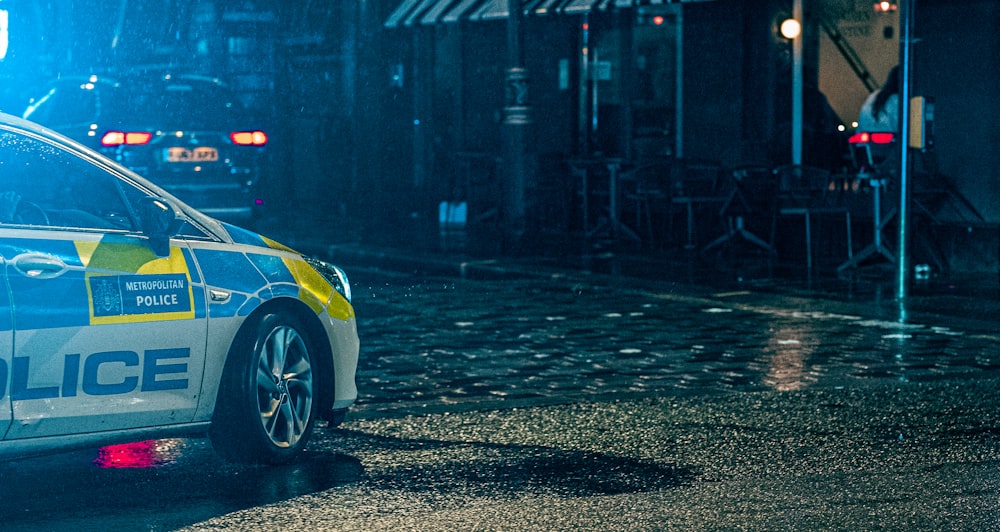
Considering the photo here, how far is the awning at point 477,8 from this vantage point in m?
21.8

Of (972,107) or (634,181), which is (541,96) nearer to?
(634,181)

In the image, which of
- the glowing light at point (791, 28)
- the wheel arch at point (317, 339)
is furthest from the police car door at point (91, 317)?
the glowing light at point (791, 28)

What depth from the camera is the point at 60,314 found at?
6.46m

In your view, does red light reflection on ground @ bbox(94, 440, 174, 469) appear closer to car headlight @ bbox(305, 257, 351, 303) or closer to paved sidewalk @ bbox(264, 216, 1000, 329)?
car headlight @ bbox(305, 257, 351, 303)

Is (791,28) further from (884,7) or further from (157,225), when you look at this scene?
(157,225)

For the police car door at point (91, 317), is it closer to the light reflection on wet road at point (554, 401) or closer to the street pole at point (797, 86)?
the light reflection on wet road at point (554, 401)

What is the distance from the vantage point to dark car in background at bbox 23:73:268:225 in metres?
17.4

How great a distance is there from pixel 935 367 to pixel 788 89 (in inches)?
426

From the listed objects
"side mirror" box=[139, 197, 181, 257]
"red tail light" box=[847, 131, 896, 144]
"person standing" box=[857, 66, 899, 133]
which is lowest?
"side mirror" box=[139, 197, 181, 257]

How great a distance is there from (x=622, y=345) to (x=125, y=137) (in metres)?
7.54

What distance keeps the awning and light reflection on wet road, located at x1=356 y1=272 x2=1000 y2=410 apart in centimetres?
728

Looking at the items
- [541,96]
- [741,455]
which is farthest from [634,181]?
[741,455]

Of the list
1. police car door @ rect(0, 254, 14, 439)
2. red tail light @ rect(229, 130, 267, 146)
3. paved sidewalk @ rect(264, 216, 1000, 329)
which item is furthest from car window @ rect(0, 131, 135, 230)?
red tail light @ rect(229, 130, 267, 146)

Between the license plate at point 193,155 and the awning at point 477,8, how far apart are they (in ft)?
17.2
